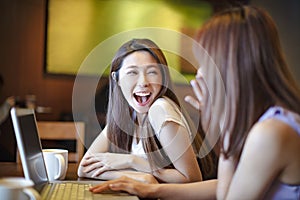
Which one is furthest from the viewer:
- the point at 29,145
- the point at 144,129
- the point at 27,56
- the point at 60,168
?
the point at 27,56

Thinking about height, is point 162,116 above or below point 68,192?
above

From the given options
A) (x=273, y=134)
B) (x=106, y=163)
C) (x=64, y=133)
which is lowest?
(x=64, y=133)

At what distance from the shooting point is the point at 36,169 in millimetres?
902

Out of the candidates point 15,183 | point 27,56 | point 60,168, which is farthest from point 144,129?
point 27,56

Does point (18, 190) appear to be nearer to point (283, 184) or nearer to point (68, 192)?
point (68, 192)

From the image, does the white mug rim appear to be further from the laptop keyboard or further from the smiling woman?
the smiling woman

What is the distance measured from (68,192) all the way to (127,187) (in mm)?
125

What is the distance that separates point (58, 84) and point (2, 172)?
178 cm

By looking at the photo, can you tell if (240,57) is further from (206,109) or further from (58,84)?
(58,84)

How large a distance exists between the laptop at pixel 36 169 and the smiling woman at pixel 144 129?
0.14 meters

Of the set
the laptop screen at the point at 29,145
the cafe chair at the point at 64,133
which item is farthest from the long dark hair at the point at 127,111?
the cafe chair at the point at 64,133

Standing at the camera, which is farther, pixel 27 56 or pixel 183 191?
pixel 27 56

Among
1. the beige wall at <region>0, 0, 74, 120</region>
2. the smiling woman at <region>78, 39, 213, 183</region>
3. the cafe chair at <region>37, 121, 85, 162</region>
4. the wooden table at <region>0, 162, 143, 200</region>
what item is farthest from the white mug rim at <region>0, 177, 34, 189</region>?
the beige wall at <region>0, 0, 74, 120</region>

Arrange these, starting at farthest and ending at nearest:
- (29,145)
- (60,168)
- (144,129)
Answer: (144,129)
(60,168)
(29,145)
